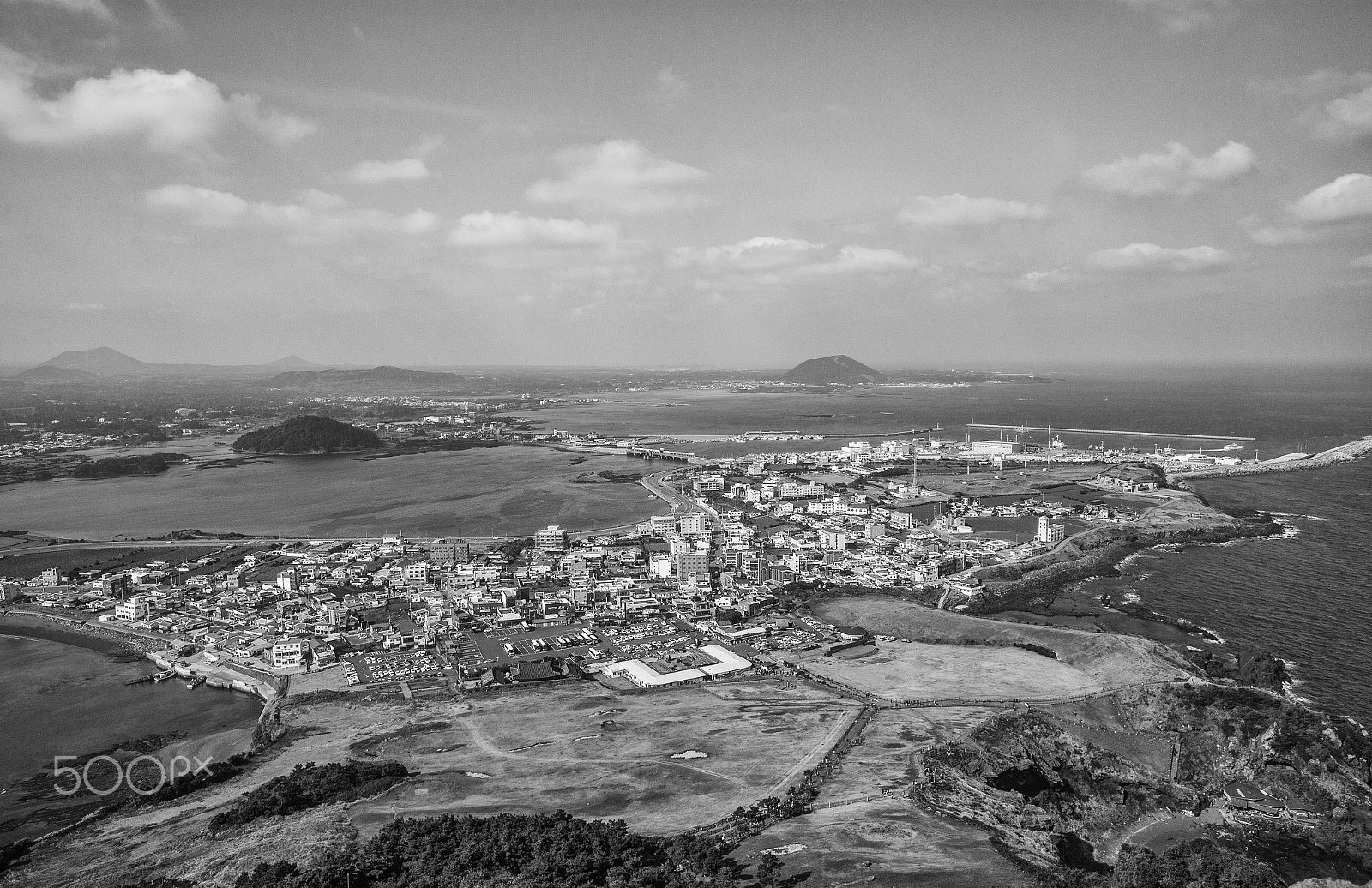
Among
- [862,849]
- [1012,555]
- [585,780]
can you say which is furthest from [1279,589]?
[585,780]

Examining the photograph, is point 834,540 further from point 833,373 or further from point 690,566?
point 833,373

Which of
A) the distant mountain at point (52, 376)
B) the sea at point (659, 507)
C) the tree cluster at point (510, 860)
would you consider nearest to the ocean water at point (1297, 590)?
the sea at point (659, 507)

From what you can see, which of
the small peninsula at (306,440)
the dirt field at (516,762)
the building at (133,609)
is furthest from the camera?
the small peninsula at (306,440)

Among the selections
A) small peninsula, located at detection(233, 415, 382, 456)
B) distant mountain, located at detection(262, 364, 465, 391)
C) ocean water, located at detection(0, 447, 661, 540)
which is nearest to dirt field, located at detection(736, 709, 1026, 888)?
ocean water, located at detection(0, 447, 661, 540)

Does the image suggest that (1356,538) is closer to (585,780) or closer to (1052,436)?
(585,780)

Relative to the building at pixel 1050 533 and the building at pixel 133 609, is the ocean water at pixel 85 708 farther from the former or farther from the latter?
the building at pixel 1050 533

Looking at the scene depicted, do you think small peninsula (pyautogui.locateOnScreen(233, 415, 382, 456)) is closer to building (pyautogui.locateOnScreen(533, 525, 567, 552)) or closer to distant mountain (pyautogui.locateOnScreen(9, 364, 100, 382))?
building (pyautogui.locateOnScreen(533, 525, 567, 552))

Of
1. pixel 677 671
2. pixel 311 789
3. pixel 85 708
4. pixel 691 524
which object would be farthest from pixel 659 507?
pixel 311 789
